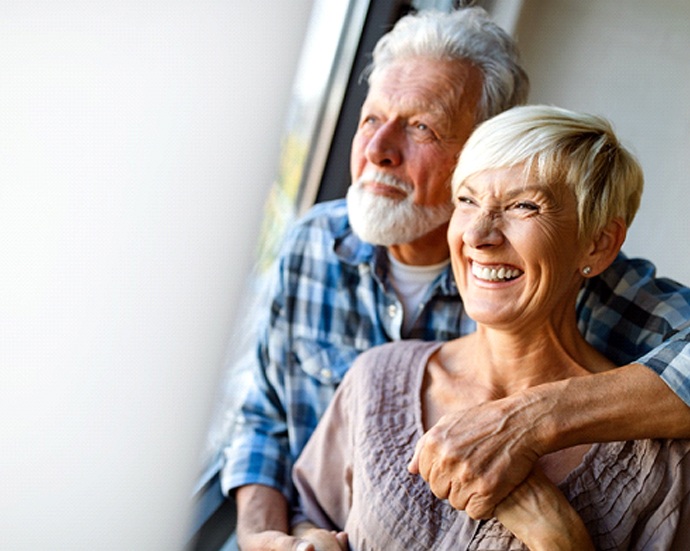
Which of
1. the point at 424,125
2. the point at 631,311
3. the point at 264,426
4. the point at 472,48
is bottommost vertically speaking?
the point at 264,426

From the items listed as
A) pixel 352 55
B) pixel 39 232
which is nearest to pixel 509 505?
pixel 39 232

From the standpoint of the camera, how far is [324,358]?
70.5 inches

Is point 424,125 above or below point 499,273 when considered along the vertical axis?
above

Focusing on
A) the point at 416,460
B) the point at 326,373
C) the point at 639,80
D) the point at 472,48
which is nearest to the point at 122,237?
the point at 416,460

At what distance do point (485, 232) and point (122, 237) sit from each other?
593 millimetres

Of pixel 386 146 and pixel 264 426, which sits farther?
pixel 264 426

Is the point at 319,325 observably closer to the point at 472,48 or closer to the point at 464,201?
the point at 464,201

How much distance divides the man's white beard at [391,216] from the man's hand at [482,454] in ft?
1.75

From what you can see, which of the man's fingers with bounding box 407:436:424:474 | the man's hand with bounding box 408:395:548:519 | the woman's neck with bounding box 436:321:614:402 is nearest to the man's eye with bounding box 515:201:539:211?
the woman's neck with bounding box 436:321:614:402

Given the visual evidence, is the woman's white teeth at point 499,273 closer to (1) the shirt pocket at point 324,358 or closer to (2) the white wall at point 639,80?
(1) the shirt pocket at point 324,358

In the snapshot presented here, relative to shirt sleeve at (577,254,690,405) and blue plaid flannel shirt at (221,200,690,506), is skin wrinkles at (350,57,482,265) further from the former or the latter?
shirt sleeve at (577,254,690,405)

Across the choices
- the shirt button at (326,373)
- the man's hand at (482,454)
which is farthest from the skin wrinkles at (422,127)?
the man's hand at (482,454)

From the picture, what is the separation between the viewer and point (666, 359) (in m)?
1.31

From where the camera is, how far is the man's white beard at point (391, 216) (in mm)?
1698
